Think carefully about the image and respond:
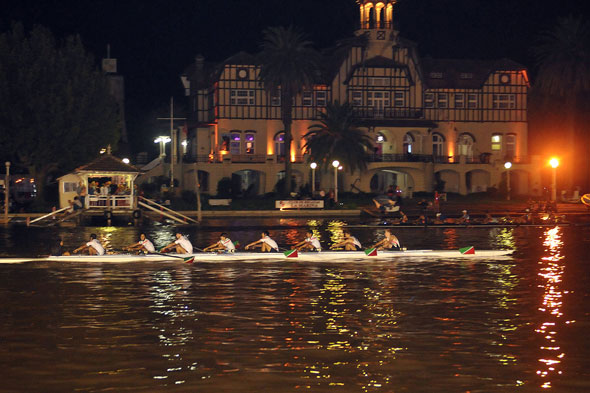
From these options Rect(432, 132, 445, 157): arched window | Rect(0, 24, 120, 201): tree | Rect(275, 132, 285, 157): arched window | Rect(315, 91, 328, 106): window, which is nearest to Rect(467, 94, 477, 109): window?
Rect(432, 132, 445, 157): arched window

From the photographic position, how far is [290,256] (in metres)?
35.2

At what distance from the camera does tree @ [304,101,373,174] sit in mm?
78312

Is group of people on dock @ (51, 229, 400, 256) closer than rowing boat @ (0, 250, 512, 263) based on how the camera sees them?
No

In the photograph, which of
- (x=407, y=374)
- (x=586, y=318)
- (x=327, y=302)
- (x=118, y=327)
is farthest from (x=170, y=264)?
(x=407, y=374)

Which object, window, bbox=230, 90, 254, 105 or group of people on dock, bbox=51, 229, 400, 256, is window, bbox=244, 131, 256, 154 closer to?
window, bbox=230, 90, 254, 105

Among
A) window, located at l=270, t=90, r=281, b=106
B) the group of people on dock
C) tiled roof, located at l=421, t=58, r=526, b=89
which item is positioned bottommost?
the group of people on dock

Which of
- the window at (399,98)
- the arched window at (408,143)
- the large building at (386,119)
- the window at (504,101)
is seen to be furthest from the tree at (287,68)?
the window at (504,101)

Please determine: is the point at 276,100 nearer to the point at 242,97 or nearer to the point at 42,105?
the point at 242,97

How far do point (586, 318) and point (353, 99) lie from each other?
222 ft

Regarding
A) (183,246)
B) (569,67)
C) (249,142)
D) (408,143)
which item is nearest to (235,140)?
(249,142)

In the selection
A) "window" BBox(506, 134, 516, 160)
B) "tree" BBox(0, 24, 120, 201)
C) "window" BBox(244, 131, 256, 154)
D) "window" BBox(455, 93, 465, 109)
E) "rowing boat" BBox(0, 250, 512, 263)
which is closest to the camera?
"rowing boat" BBox(0, 250, 512, 263)

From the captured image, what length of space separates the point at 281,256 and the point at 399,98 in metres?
56.5

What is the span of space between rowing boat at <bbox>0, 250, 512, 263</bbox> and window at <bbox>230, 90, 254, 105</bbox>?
52529mm

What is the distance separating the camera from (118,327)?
2044 cm
